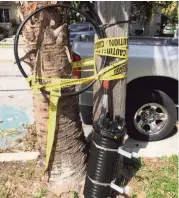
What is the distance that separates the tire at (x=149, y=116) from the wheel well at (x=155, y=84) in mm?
90

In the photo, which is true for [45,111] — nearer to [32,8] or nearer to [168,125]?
[32,8]

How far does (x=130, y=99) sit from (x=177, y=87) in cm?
74

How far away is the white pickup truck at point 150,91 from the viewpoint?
3.98 meters

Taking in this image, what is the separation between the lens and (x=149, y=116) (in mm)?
4121

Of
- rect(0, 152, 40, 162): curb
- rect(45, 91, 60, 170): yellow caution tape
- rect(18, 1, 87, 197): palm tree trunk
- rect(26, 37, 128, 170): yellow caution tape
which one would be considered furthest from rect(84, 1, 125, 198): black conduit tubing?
rect(0, 152, 40, 162): curb

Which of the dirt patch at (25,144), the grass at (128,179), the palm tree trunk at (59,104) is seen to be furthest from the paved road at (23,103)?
the palm tree trunk at (59,104)

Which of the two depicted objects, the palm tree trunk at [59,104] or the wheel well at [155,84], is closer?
the palm tree trunk at [59,104]

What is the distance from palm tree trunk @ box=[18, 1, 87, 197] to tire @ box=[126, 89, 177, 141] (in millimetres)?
1152

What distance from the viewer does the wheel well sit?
13.3ft

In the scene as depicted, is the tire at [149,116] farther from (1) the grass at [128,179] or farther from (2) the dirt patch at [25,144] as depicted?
(2) the dirt patch at [25,144]

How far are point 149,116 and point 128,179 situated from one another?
1.20 metres

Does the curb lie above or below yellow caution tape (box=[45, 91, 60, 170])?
below

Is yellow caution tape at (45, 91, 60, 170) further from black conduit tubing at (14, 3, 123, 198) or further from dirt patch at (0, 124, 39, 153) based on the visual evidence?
dirt patch at (0, 124, 39, 153)

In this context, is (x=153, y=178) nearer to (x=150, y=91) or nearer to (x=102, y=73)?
(x=150, y=91)
